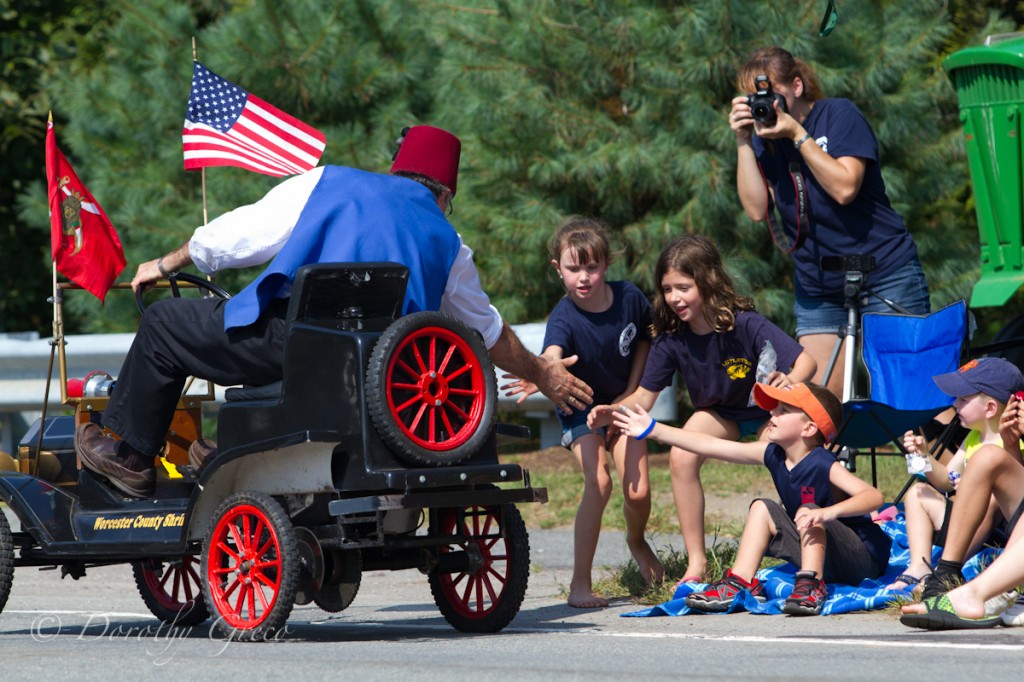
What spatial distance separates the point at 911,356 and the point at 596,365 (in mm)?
1498

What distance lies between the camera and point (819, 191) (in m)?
7.56

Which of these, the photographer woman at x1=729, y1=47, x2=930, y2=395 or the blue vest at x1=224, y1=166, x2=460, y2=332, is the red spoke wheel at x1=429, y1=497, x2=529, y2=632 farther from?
the photographer woman at x1=729, y1=47, x2=930, y2=395

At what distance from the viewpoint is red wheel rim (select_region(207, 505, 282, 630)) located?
219 inches

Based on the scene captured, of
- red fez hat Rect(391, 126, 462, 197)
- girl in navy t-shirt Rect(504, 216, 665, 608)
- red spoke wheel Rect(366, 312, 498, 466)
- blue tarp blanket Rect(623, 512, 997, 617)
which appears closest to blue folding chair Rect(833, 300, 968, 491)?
blue tarp blanket Rect(623, 512, 997, 617)

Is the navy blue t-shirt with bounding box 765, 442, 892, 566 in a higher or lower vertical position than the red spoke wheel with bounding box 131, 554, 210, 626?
higher

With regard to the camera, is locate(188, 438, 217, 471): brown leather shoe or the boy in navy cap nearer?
the boy in navy cap

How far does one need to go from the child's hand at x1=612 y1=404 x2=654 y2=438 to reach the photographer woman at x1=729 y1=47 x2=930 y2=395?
142 cm

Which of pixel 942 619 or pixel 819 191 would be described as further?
pixel 819 191

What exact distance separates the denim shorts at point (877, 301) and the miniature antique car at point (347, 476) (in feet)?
7.50

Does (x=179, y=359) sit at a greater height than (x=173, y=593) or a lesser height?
greater

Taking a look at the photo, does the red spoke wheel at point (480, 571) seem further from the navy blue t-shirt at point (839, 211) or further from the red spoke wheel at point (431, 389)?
the navy blue t-shirt at point (839, 211)

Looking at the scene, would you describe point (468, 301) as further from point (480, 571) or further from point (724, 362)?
point (724, 362)

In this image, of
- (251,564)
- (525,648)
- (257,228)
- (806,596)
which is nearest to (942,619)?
(806,596)

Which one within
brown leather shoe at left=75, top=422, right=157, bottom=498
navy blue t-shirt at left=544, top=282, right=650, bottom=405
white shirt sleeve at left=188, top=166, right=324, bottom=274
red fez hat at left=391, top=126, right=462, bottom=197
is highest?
red fez hat at left=391, top=126, right=462, bottom=197
